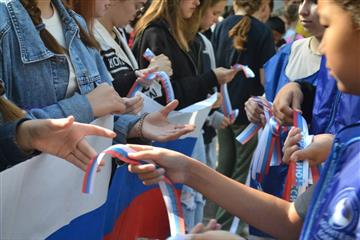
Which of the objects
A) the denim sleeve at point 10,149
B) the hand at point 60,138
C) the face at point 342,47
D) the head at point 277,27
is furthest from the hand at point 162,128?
the head at point 277,27

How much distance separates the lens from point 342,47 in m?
1.27

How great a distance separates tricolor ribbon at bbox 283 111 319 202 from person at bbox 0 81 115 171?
0.96 metres

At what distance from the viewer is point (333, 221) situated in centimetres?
122

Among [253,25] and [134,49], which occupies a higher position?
[134,49]

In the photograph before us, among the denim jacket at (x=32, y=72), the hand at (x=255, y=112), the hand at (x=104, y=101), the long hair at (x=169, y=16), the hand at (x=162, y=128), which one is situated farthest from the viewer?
the long hair at (x=169, y=16)

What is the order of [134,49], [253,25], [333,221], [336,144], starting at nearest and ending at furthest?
[333,221] → [336,144] → [134,49] → [253,25]

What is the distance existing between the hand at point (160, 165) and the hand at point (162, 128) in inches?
24.6

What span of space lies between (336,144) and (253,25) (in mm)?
3762

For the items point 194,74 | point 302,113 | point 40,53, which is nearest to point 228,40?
point 194,74

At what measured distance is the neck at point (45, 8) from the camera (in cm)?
211

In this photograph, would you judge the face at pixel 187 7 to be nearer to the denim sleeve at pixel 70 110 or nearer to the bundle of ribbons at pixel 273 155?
the bundle of ribbons at pixel 273 155

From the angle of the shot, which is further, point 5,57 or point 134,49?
point 134,49

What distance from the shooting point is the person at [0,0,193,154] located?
191 centimetres

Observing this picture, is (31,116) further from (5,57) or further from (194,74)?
(194,74)
